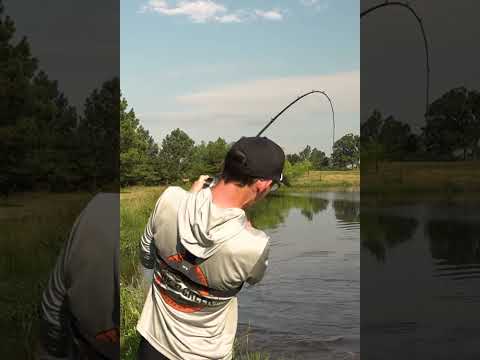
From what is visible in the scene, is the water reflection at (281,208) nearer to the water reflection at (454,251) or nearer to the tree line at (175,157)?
the tree line at (175,157)

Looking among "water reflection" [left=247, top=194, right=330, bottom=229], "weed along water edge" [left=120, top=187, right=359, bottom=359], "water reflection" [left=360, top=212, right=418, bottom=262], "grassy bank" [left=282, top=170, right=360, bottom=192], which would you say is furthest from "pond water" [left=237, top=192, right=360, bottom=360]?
"grassy bank" [left=282, top=170, right=360, bottom=192]

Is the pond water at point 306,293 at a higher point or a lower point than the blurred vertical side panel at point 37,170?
lower

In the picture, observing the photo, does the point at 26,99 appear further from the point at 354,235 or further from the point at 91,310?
the point at 354,235

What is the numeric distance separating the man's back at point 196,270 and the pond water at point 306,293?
227 inches

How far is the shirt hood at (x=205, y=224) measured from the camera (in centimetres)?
163

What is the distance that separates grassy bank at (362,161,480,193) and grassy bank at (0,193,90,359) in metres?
7.15

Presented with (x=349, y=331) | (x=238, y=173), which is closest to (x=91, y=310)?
(x=238, y=173)

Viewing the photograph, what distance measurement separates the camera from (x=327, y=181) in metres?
51.6

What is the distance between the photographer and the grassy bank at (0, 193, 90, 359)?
5.30 ft

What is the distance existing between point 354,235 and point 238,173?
121 ft

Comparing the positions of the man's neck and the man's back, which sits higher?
the man's neck

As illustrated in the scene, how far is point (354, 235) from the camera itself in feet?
123

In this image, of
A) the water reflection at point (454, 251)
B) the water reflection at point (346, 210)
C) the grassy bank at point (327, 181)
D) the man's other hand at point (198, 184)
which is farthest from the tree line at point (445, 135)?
the grassy bank at point (327, 181)

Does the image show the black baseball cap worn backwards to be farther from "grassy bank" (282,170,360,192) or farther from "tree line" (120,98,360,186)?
"grassy bank" (282,170,360,192)
